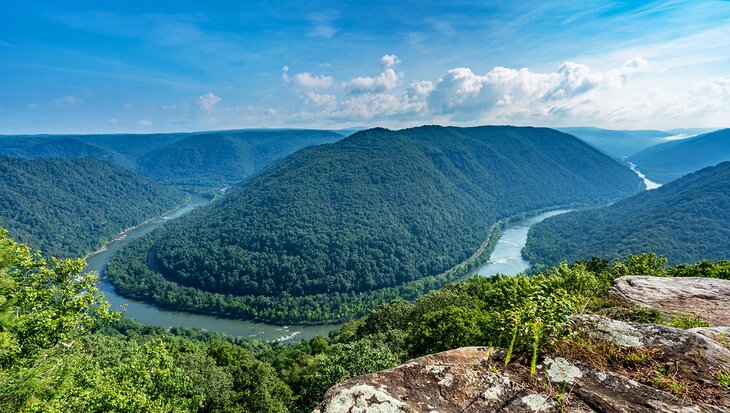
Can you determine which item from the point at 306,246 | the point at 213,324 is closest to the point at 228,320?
the point at 213,324

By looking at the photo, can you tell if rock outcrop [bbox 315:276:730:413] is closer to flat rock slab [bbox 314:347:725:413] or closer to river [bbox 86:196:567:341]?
flat rock slab [bbox 314:347:725:413]

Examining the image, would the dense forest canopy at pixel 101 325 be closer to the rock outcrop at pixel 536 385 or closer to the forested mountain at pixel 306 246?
the rock outcrop at pixel 536 385

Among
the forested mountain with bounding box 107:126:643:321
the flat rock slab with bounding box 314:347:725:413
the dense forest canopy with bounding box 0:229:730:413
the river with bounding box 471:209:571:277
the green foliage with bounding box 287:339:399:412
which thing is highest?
the flat rock slab with bounding box 314:347:725:413

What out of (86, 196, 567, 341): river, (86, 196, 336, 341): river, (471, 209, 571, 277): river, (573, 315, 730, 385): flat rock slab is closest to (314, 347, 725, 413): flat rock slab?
(573, 315, 730, 385): flat rock slab

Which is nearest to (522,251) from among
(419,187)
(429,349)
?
(419,187)

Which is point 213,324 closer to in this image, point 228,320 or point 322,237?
point 228,320

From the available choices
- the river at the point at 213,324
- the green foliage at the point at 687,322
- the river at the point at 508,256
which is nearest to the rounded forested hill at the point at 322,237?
the river at the point at 508,256
